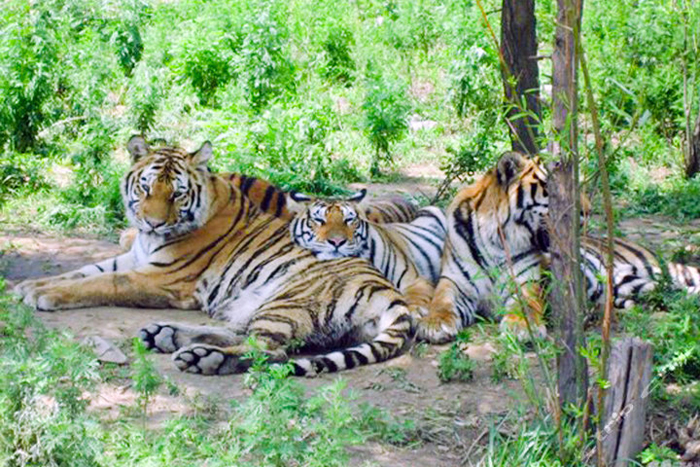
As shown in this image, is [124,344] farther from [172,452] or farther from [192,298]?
[172,452]

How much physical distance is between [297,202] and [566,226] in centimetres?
303

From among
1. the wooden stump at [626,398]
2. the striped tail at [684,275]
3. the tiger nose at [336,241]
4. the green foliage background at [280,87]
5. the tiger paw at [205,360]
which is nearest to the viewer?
the wooden stump at [626,398]

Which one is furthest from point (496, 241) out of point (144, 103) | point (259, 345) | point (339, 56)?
point (339, 56)

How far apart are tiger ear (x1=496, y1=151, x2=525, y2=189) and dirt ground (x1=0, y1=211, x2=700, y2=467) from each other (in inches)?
42.0

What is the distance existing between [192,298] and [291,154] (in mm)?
2845

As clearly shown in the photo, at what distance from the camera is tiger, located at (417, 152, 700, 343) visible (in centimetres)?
614

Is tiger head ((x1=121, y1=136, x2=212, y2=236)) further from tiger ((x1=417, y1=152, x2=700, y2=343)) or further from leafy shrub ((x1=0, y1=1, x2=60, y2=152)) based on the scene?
leafy shrub ((x1=0, y1=1, x2=60, y2=152))

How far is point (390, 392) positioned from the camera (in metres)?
5.12

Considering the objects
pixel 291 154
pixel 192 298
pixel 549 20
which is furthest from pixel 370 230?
pixel 549 20

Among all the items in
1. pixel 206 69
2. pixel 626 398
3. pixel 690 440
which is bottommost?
pixel 690 440

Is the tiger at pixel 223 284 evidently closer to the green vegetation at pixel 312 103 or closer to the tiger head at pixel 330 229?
the tiger head at pixel 330 229

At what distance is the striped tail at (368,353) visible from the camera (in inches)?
206

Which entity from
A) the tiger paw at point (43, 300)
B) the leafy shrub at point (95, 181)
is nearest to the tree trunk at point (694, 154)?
the leafy shrub at point (95, 181)

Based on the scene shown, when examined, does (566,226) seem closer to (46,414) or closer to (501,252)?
(46,414)
